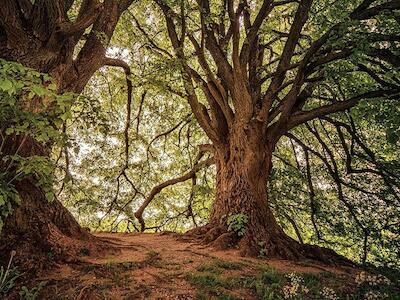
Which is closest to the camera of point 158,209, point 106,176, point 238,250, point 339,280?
point 339,280

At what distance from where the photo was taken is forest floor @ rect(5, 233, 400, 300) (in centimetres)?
402

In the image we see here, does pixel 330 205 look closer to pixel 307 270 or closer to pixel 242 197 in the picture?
pixel 242 197

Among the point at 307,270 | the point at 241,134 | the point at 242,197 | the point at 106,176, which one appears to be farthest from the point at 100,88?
the point at 307,270

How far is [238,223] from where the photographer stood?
669 centimetres

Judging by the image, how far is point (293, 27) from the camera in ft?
23.1

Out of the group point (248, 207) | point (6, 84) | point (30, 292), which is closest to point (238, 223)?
point (248, 207)

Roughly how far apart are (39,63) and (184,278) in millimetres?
3482

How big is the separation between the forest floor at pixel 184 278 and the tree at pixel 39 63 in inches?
20.1

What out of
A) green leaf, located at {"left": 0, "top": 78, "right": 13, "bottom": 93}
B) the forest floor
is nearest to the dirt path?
the forest floor

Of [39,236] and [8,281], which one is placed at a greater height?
[39,236]

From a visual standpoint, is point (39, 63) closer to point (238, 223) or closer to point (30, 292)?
point (30, 292)

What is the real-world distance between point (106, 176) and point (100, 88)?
8.72ft

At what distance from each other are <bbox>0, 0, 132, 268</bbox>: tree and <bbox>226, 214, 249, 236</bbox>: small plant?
260 cm

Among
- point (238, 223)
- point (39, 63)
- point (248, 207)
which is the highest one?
point (39, 63)
